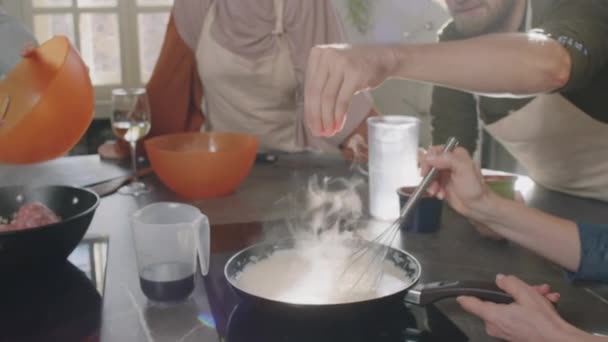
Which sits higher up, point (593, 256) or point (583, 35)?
point (583, 35)

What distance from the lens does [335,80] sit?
96cm

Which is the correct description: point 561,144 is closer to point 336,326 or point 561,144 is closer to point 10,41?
point 336,326

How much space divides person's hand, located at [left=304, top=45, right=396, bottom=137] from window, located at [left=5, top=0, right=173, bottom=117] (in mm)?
2770

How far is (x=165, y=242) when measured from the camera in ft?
3.19

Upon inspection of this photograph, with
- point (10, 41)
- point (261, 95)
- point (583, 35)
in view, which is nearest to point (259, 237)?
point (583, 35)

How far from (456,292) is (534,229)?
0.30 meters

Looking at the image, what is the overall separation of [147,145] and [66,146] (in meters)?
0.26

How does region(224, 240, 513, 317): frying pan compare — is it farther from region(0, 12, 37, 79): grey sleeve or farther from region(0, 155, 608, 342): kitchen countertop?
region(0, 12, 37, 79): grey sleeve

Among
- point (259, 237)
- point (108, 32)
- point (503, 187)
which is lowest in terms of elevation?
point (259, 237)

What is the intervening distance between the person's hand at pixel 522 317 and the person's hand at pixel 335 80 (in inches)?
13.3

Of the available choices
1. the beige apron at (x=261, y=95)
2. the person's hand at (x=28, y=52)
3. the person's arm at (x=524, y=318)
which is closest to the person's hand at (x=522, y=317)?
the person's arm at (x=524, y=318)

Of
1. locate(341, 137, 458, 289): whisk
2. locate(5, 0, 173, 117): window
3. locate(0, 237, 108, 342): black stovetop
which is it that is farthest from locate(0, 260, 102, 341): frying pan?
locate(5, 0, 173, 117): window

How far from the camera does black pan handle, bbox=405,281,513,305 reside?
0.83m

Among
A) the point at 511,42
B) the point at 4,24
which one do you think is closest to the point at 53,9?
the point at 4,24
